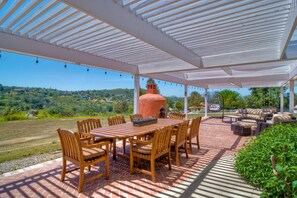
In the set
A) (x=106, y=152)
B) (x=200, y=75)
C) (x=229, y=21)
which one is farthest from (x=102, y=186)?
(x=200, y=75)

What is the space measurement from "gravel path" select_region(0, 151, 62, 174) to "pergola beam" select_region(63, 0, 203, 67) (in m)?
3.57

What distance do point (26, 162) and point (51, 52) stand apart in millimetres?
2558

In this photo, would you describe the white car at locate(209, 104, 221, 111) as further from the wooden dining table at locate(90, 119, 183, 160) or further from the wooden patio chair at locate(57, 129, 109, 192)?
the wooden patio chair at locate(57, 129, 109, 192)

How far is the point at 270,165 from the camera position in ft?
9.16

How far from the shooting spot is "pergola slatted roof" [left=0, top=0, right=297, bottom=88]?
260cm

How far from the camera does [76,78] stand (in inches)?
601

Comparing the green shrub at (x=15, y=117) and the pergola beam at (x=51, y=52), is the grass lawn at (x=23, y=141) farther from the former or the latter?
the pergola beam at (x=51, y=52)

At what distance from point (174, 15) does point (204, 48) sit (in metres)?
2.13

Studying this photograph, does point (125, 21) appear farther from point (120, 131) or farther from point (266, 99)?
point (266, 99)

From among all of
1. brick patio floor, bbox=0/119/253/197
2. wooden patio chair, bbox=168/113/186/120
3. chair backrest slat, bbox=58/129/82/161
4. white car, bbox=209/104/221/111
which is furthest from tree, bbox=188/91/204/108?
chair backrest slat, bbox=58/129/82/161

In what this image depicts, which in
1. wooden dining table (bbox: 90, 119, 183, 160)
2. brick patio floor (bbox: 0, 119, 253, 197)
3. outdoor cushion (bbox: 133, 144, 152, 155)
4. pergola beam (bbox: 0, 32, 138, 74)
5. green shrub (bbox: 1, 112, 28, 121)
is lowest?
brick patio floor (bbox: 0, 119, 253, 197)

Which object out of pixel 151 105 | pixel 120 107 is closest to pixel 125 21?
pixel 151 105

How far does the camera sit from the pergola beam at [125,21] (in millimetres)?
2254

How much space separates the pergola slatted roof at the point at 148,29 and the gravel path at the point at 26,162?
7.91 feet
